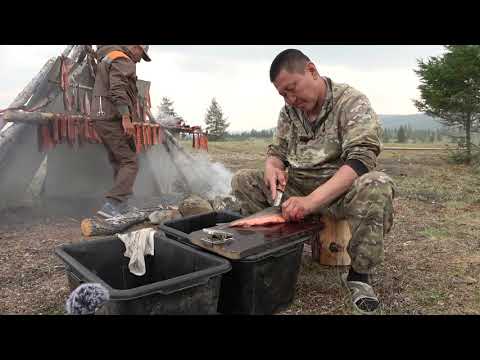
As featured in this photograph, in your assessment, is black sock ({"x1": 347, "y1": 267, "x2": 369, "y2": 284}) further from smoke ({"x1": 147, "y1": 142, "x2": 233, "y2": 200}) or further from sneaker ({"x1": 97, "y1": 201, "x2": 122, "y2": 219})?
smoke ({"x1": 147, "y1": 142, "x2": 233, "y2": 200})

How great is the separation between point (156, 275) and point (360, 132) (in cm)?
183

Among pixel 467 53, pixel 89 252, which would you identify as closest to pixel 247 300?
pixel 89 252

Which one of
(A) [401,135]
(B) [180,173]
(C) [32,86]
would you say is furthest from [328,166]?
(A) [401,135]

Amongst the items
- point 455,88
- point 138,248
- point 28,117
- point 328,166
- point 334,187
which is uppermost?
point 455,88

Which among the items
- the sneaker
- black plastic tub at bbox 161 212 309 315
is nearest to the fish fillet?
black plastic tub at bbox 161 212 309 315

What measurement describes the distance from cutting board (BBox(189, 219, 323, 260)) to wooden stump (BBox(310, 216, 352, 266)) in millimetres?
548

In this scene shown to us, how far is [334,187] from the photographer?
9.04 ft

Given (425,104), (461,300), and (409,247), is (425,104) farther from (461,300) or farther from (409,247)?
(461,300)

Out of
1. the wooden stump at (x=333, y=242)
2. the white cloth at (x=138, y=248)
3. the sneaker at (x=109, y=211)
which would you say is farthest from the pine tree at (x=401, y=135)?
Result: the white cloth at (x=138, y=248)

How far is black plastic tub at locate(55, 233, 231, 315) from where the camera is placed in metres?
1.87

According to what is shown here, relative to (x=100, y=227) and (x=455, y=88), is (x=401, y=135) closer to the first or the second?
(x=455, y=88)

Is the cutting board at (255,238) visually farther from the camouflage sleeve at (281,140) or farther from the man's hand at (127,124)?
the man's hand at (127,124)

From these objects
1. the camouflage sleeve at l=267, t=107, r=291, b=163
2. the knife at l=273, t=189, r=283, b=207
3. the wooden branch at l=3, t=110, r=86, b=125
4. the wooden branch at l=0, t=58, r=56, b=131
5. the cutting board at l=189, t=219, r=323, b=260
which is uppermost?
the wooden branch at l=0, t=58, r=56, b=131

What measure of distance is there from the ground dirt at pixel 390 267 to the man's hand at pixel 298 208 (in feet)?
2.11
